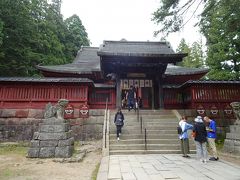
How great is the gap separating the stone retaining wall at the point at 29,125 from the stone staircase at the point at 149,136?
1.15 meters

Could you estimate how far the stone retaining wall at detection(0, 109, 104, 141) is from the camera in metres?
12.8

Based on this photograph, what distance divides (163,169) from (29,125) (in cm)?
944

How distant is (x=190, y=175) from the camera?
5.89m

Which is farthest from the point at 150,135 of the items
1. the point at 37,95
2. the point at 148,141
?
the point at 37,95

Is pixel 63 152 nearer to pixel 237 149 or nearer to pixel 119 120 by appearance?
pixel 119 120

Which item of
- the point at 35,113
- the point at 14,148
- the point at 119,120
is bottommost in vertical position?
the point at 14,148

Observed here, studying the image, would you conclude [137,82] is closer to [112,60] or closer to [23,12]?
[112,60]

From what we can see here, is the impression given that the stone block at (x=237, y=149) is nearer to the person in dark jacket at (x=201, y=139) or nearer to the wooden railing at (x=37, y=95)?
the person in dark jacket at (x=201, y=139)

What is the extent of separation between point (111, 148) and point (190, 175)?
14.8 ft

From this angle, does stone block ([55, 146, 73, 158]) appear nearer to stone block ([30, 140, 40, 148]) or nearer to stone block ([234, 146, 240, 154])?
stone block ([30, 140, 40, 148])

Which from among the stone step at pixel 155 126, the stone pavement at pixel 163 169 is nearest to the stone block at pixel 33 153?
the stone pavement at pixel 163 169

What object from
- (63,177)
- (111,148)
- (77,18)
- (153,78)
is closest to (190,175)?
(63,177)

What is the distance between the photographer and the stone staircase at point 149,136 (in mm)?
9681

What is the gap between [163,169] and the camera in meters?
6.61
